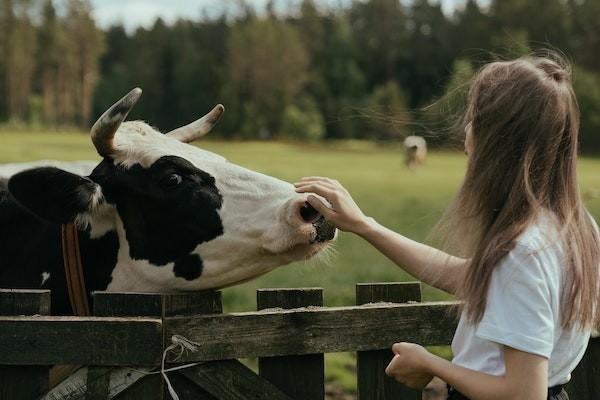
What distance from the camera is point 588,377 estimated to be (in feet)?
12.3

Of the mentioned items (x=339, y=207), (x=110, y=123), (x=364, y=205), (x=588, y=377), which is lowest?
(x=364, y=205)

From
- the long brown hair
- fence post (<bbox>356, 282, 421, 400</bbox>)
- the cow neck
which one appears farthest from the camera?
the cow neck

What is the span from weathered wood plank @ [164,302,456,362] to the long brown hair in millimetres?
807

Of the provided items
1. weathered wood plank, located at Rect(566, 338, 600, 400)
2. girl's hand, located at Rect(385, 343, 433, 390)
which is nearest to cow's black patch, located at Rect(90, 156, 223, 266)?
girl's hand, located at Rect(385, 343, 433, 390)

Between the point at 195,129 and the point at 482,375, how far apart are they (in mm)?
2491

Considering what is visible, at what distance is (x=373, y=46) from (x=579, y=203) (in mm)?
96296

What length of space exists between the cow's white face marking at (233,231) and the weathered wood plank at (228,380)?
0.57 metres

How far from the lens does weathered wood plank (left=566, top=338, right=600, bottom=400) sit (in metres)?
3.71

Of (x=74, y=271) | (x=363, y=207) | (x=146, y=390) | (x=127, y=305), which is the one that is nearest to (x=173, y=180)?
(x=74, y=271)

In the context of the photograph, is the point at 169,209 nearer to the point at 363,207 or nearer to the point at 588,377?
the point at 588,377

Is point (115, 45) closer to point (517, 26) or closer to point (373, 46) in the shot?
point (373, 46)

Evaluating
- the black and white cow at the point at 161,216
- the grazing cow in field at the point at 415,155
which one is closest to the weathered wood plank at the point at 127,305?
the black and white cow at the point at 161,216

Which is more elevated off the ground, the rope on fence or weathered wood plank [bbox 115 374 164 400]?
the rope on fence

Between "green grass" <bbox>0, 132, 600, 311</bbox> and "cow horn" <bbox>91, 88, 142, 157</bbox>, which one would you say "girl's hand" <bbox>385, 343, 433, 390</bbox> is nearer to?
"green grass" <bbox>0, 132, 600, 311</bbox>
